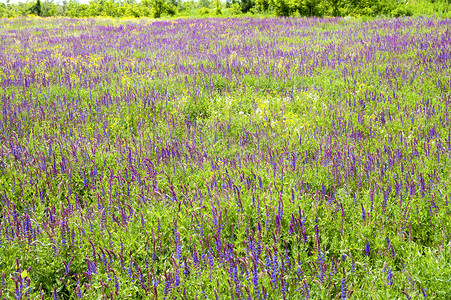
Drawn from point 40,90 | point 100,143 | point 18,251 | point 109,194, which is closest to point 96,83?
point 40,90

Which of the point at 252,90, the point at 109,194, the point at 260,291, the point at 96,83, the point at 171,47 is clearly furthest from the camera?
the point at 171,47

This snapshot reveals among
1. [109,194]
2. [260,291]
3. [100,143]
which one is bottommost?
[260,291]

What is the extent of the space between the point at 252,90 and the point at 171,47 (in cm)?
587

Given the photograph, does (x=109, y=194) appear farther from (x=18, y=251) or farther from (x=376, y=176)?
(x=376, y=176)

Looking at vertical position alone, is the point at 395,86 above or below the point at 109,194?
above

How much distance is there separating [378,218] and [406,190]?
0.54 metres

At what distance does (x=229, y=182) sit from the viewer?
2.98 metres

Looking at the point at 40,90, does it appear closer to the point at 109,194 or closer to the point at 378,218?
the point at 109,194

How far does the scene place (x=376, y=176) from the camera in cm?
312

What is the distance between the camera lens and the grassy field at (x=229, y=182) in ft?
6.70

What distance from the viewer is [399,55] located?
25.6 feet

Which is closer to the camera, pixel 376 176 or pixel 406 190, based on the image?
pixel 406 190

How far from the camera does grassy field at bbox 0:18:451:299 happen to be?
2.04 m

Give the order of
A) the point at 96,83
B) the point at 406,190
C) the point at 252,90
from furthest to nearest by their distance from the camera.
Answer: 1. the point at 96,83
2. the point at 252,90
3. the point at 406,190
